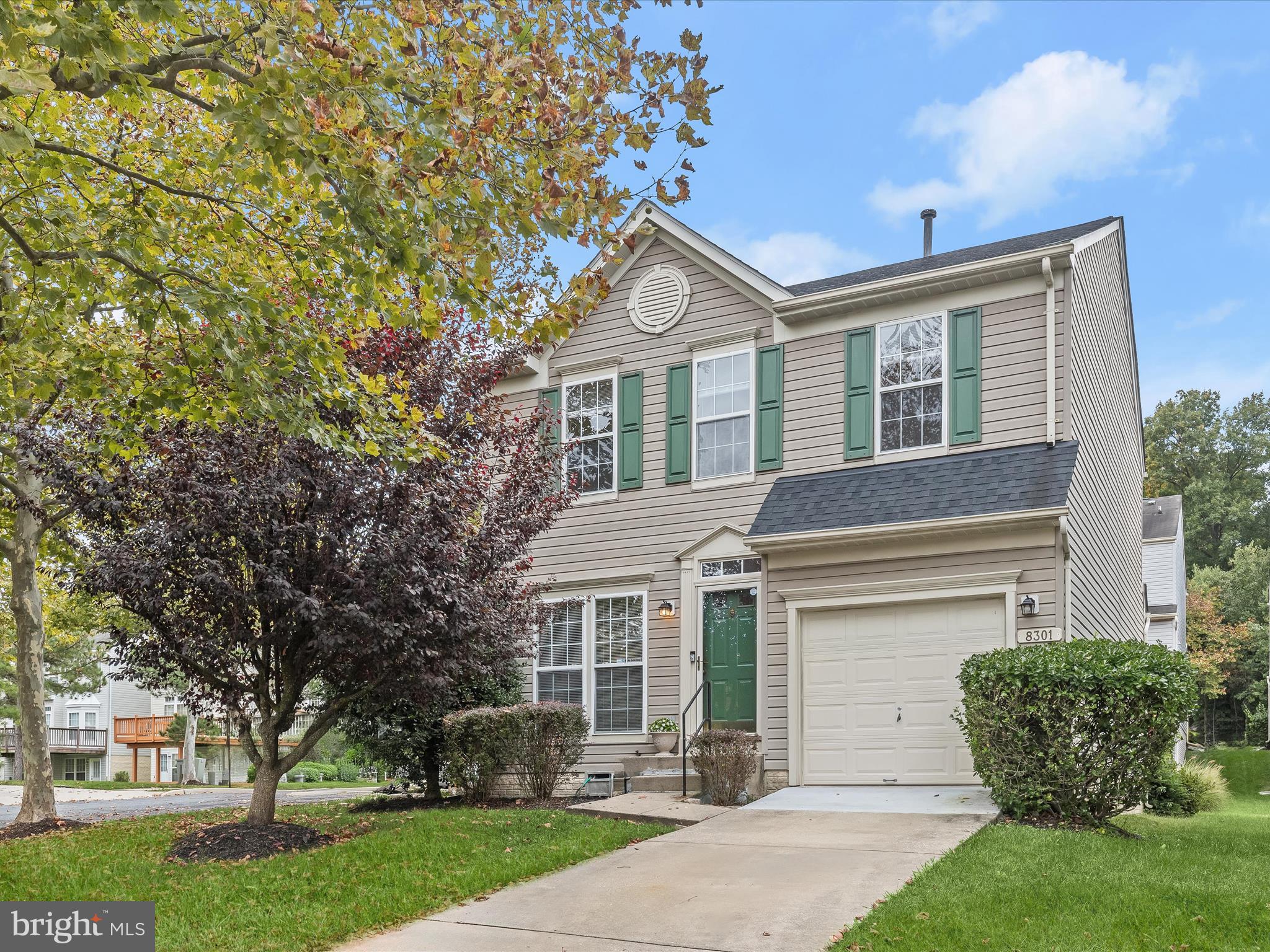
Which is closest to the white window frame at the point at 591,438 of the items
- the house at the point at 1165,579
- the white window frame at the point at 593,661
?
the white window frame at the point at 593,661

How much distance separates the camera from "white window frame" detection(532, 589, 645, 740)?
14133mm

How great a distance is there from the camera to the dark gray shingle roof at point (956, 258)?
44.3 ft

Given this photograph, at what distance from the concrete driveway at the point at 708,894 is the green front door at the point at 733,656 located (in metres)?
3.58

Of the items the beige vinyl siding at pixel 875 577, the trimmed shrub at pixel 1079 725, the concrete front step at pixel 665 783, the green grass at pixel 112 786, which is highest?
the beige vinyl siding at pixel 875 577

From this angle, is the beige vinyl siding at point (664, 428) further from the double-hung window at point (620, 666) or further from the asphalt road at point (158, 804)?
the asphalt road at point (158, 804)

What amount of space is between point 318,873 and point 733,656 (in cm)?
660

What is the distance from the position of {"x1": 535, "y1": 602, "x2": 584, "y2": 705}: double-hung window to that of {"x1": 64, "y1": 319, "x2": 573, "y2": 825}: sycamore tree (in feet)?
14.2

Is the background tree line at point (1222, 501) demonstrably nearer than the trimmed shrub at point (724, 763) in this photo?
No

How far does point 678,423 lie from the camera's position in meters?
14.5

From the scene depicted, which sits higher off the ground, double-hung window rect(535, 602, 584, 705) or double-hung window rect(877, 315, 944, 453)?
double-hung window rect(877, 315, 944, 453)

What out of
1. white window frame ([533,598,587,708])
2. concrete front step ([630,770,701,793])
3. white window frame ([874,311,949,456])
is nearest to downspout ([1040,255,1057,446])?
white window frame ([874,311,949,456])

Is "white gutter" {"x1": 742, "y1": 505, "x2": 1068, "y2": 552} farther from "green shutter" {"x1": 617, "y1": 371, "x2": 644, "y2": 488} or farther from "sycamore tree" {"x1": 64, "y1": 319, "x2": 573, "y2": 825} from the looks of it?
"sycamore tree" {"x1": 64, "y1": 319, "x2": 573, "y2": 825}

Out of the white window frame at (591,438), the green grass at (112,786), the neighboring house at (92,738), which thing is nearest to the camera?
the white window frame at (591,438)

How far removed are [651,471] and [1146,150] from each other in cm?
4036
